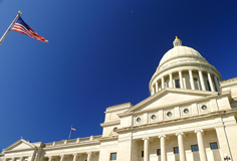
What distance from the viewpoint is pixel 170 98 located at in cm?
3083

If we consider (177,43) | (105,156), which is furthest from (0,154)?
(177,43)

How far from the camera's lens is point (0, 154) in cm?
4781

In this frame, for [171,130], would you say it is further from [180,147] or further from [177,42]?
[177,42]

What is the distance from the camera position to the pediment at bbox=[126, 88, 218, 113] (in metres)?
28.5

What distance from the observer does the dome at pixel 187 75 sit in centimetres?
4484

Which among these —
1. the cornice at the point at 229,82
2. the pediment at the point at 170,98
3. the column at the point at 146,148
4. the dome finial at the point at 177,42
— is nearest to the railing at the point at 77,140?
the pediment at the point at 170,98

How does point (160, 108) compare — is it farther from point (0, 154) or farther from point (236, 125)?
point (0, 154)

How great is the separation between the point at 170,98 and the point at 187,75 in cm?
1930

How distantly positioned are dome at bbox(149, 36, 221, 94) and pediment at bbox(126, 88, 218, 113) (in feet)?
45.0

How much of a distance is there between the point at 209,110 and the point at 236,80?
10.3 m

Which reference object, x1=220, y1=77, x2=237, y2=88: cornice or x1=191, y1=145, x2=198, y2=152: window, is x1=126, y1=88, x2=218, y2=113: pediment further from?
x1=220, y1=77, x2=237, y2=88: cornice

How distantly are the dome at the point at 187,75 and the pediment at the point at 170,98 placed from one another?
13.7m

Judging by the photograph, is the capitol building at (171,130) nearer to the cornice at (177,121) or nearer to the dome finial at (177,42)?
the cornice at (177,121)

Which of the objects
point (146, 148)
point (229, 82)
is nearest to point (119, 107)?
point (146, 148)
